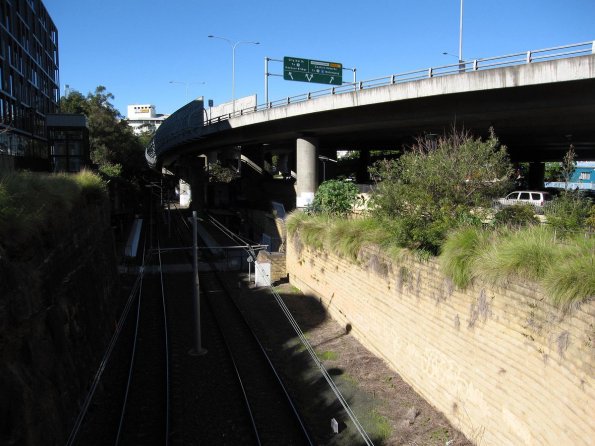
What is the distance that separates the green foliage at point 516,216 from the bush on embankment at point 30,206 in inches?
374

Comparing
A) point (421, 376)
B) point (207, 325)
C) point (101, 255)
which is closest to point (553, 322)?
point (421, 376)

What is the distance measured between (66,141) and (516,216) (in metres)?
37.9

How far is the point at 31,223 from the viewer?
8.94m

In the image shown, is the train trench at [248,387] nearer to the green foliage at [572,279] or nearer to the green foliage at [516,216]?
the green foliage at [572,279]

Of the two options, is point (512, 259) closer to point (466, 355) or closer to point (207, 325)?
point (466, 355)

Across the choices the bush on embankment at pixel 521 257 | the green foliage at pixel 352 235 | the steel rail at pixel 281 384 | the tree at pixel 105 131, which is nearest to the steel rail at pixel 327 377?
the steel rail at pixel 281 384

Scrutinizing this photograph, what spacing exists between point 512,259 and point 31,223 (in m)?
8.13

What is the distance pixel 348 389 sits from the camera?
11664mm

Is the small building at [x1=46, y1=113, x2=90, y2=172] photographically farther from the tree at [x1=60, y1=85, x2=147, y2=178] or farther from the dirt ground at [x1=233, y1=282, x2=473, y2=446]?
the dirt ground at [x1=233, y1=282, x2=473, y2=446]

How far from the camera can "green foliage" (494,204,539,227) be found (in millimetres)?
11466

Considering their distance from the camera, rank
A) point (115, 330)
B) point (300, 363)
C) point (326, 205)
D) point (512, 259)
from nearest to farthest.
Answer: point (512, 259)
point (300, 363)
point (115, 330)
point (326, 205)

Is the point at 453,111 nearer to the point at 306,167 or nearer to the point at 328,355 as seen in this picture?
the point at 306,167

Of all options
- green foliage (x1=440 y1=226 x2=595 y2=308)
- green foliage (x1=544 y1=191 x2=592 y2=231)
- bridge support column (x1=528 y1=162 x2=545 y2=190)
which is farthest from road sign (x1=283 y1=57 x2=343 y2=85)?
bridge support column (x1=528 y1=162 x2=545 y2=190)

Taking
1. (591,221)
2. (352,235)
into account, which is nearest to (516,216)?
(591,221)
